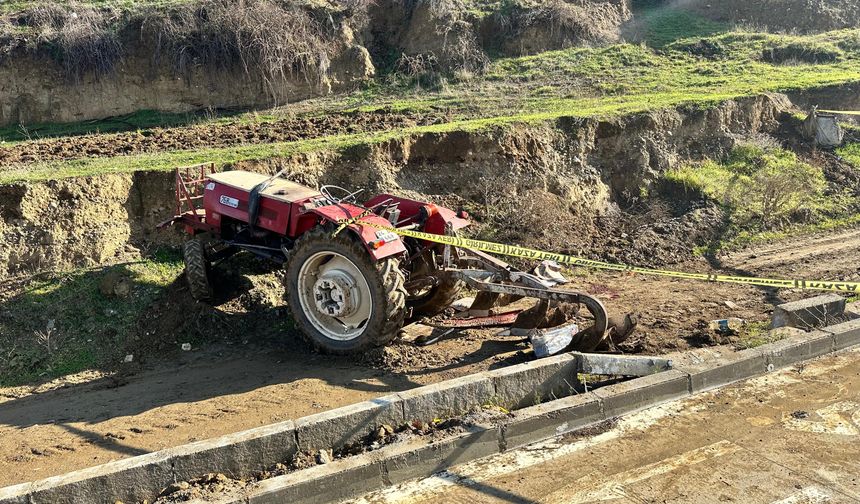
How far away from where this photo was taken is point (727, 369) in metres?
6.41

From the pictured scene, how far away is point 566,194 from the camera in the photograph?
465 inches

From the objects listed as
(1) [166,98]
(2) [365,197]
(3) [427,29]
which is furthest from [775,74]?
(1) [166,98]

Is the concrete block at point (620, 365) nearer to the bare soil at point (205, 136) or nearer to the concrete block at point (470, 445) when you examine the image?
the concrete block at point (470, 445)

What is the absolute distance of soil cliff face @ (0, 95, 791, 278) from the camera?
28.4 ft

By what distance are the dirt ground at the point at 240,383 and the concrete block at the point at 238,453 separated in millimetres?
875

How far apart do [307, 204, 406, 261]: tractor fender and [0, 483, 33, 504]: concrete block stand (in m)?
3.33

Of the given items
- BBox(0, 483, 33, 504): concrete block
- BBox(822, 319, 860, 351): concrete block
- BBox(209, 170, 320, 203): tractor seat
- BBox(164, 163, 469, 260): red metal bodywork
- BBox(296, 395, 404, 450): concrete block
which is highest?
BBox(209, 170, 320, 203): tractor seat

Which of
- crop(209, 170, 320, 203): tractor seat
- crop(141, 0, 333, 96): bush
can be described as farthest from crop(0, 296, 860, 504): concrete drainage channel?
crop(141, 0, 333, 96): bush

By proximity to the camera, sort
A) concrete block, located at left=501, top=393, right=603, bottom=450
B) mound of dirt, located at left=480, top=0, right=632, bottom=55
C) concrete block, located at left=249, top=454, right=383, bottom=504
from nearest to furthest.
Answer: concrete block, located at left=249, top=454, right=383, bottom=504 → concrete block, located at left=501, top=393, right=603, bottom=450 → mound of dirt, located at left=480, top=0, right=632, bottom=55

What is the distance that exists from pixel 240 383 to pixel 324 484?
2387mm

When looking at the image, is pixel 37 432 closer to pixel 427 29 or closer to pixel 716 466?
pixel 716 466

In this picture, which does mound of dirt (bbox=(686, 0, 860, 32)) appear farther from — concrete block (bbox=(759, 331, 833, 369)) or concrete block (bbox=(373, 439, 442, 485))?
concrete block (bbox=(373, 439, 442, 485))

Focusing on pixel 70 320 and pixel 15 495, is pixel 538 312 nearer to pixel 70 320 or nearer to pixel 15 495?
pixel 15 495

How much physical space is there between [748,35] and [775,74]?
167 inches
